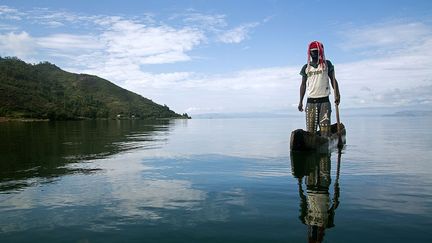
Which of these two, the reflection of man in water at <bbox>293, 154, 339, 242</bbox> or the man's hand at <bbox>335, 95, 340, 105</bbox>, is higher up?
the man's hand at <bbox>335, 95, 340, 105</bbox>

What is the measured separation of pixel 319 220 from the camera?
7.70 meters

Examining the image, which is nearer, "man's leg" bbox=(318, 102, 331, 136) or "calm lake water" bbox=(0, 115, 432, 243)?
"calm lake water" bbox=(0, 115, 432, 243)

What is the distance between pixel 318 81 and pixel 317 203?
13.1 meters

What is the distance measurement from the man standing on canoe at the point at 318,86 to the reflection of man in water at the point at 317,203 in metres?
6.40

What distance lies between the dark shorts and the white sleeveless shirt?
0.41 m

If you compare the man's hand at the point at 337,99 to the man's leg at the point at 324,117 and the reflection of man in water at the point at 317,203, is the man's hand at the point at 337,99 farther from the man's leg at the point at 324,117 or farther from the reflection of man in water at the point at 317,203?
the reflection of man in water at the point at 317,203

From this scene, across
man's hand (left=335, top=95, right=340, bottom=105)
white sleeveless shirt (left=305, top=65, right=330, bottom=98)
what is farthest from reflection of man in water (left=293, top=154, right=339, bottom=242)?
man's hand (left=335, top=95, right=340, bottom=105)

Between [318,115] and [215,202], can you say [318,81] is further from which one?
[215,202]

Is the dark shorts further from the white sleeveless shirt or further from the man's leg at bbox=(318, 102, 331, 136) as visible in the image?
the white sleeveless shirt

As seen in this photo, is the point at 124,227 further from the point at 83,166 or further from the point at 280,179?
the point at 83,166

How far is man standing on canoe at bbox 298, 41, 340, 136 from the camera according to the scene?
68.5ft

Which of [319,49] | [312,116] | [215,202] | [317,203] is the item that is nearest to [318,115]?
[312,116]

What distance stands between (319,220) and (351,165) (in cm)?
983

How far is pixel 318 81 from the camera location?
21.2 metres
